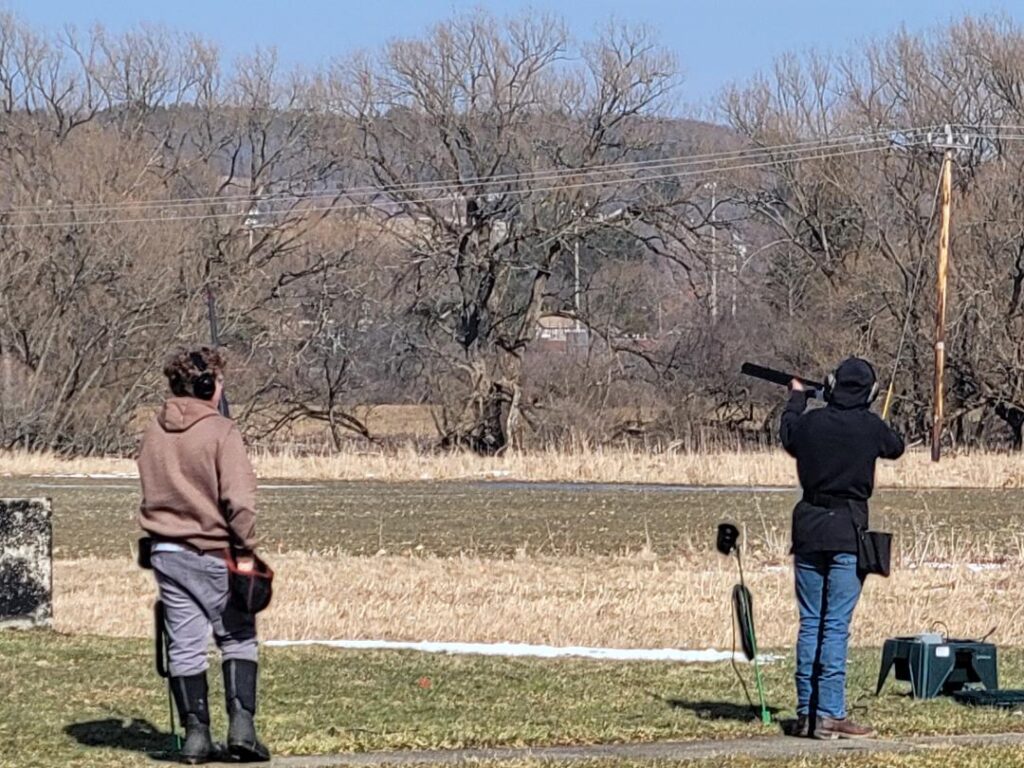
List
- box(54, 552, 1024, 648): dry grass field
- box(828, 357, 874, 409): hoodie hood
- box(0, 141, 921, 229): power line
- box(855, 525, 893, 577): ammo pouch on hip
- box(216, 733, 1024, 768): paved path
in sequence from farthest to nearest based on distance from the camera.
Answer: box(0, 141, 921, 229): power line
box(54, 552, 1024, 648): dry grass field
box(828, 357, 874, 409): hoodie hood
box(855, 525, 893, 577): ammo pouch on hip
box(216, 733, 1024, 768): paved path

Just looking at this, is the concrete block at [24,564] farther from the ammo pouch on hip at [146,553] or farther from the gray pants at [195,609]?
the gray pants at [195,609]

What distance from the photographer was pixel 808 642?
887 cm

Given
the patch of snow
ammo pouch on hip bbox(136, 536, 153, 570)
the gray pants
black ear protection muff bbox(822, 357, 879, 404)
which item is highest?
black ear protection muff bbox(822, 357, 879, 404)

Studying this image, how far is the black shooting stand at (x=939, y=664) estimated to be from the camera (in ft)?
33.3

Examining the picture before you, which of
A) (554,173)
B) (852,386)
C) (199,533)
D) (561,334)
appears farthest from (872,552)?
(561,334)

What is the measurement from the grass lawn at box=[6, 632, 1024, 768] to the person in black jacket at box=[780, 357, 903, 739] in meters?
0.48

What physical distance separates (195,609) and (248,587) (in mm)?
285

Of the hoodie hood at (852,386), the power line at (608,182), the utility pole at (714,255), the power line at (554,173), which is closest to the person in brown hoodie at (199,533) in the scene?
the hoodie hood at (852,386)

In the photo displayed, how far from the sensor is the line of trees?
177ft

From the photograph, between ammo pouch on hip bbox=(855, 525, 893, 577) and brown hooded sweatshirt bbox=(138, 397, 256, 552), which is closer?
brown hooded sweatshirt bbox=(138, 397, 256, 552)

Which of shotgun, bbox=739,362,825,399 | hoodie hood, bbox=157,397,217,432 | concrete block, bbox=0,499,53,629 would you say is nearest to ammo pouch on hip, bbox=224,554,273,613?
hoodie hood, bbox=157,397,217,432

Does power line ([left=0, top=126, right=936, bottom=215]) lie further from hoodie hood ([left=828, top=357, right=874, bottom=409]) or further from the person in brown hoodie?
the person in brown hoodie

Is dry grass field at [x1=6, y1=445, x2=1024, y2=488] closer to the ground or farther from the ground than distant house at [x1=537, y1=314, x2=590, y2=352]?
closer to the ground

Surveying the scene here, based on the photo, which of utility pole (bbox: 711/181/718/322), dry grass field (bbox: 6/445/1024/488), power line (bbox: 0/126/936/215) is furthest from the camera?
utility pole (bbox: 711/181/718/322)
